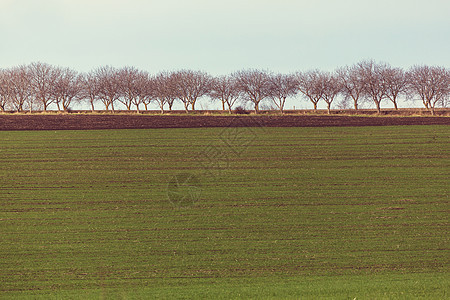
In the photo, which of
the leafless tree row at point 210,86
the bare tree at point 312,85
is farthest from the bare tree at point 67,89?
the bare tree at point 312,85

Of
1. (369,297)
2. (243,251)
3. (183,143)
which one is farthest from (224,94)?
Answer: (369,297)

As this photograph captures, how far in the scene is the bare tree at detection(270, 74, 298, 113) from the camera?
3260 inches

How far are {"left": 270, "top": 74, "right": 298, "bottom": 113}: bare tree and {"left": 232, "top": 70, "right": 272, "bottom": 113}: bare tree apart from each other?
0.98 m

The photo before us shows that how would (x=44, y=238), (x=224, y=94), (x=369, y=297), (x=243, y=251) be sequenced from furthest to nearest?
1. (x=224, y=94)
2. (x=44, y=238)
3. (x=243, y=251)
4. (x=369, y=297)

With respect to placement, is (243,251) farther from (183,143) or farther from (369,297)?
(183,143)

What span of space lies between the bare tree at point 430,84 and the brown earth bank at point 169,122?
32.5m

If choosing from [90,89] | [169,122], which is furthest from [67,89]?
[169,122]

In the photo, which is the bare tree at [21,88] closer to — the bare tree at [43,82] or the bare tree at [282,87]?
the bare tree at [43,82]

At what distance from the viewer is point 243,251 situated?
19375mm

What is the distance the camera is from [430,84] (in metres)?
77.9

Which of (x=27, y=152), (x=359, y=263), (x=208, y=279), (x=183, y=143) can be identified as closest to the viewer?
(x=208, y=279)

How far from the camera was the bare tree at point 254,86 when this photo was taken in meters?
81.9

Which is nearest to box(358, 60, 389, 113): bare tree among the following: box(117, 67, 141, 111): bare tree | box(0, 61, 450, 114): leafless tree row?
box(0, 61, 450, 114): leafless tree row

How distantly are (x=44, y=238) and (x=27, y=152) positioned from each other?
15.6m
